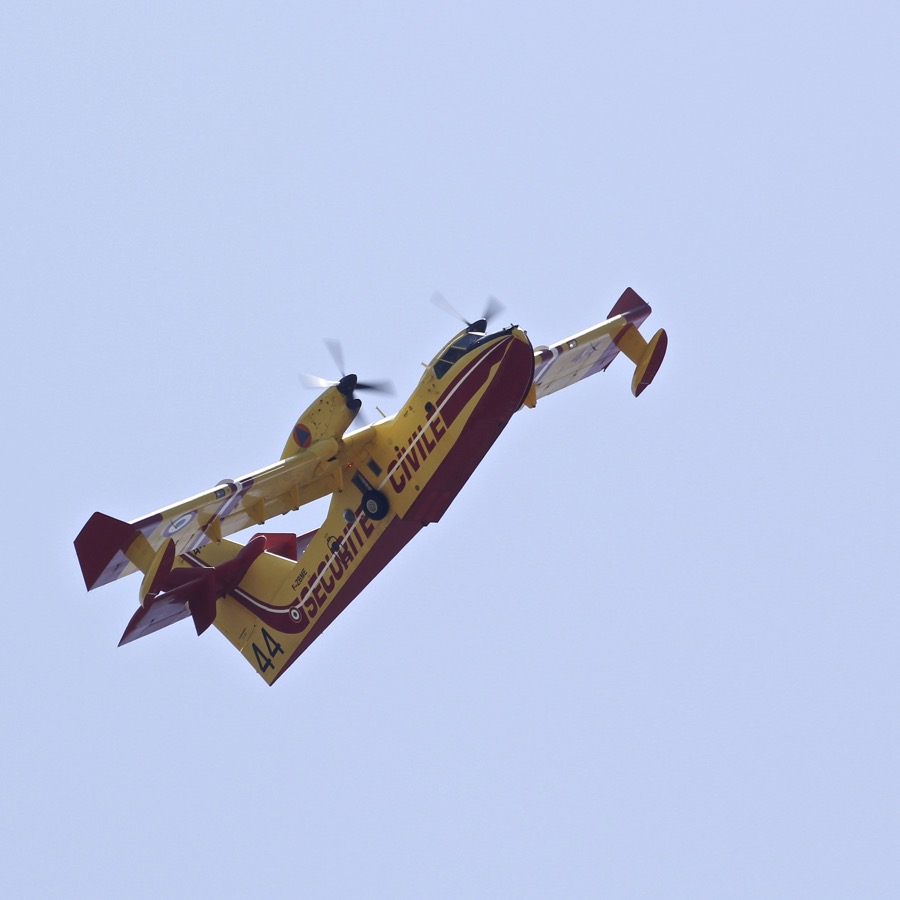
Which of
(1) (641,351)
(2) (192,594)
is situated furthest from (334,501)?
(1) (641,351)

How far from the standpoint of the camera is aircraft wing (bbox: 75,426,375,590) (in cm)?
3638

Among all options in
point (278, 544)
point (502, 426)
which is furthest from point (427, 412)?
point (278, 544)

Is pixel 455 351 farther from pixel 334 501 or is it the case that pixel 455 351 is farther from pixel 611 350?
pixel 611 350

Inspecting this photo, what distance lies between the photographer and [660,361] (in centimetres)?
4147

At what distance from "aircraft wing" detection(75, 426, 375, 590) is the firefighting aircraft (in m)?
0.03

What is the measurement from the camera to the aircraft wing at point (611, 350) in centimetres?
4081

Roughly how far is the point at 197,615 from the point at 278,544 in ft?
11.3

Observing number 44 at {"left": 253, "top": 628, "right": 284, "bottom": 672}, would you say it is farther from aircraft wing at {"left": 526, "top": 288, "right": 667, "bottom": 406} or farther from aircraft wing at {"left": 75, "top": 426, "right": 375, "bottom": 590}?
aircraft wing at {"left": 526, "top": 288, "right": 667, "bottom": 406}

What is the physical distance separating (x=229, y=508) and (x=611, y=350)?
864 centimetres

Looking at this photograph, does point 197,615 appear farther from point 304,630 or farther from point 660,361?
point 660,361

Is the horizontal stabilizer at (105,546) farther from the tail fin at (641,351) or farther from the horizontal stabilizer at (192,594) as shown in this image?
the tail fin at (641,351)

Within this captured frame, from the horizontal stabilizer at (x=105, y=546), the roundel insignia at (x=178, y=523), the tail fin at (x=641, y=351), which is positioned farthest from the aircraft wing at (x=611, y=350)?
the horizontal stabilizer at (x=105, y=546)

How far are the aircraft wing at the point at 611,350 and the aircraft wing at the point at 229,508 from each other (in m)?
4.30

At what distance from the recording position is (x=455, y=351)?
1453 inches
